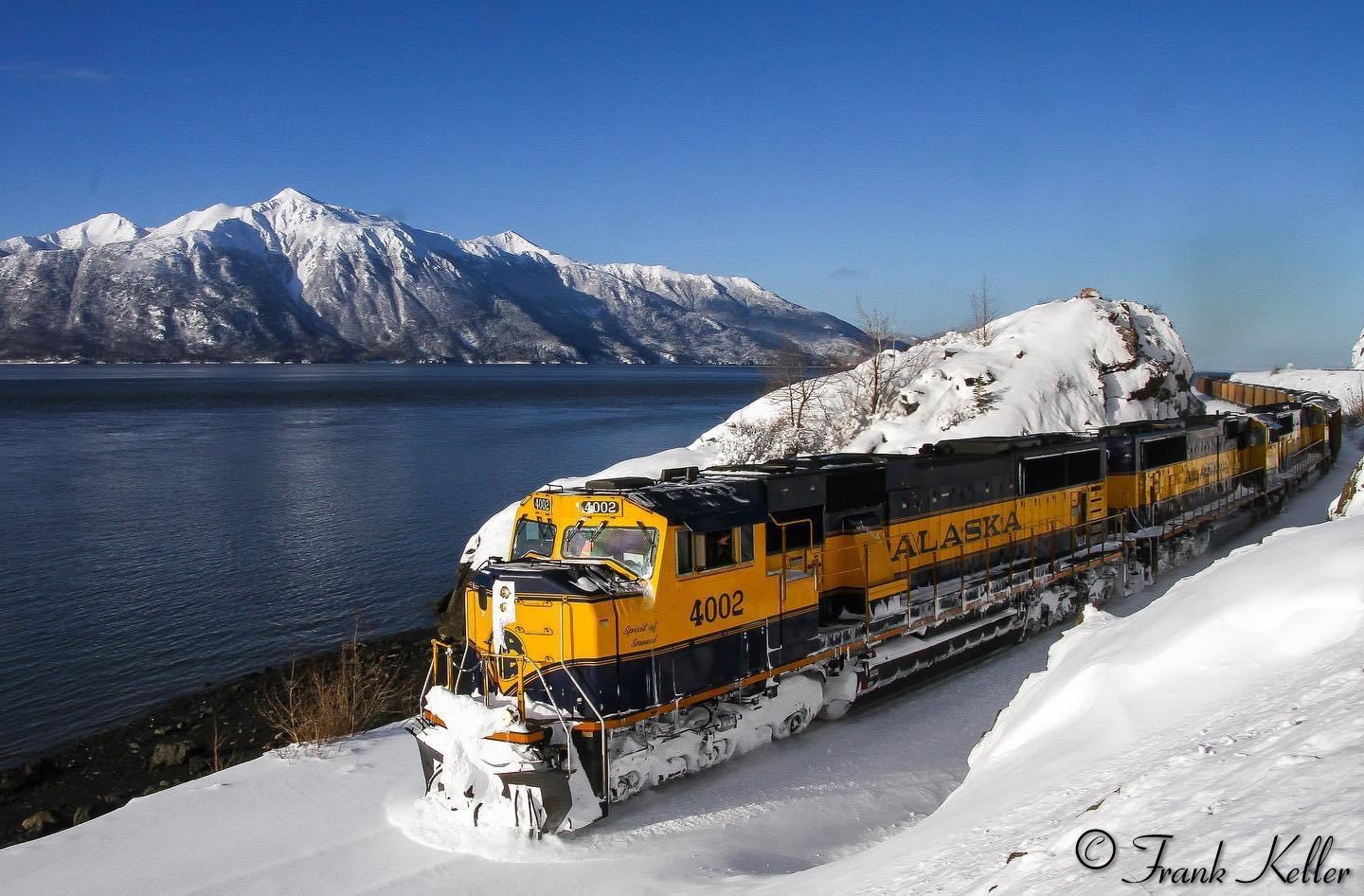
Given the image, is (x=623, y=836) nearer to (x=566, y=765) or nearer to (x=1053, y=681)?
(x=566, y=765)

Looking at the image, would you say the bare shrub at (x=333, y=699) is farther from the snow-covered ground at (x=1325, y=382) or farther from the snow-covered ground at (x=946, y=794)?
the snow-covered ground at (x=1325, y=382)

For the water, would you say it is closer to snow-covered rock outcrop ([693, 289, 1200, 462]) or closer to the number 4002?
snow-covered rock outcrop ([693, 289, 1200, 462])

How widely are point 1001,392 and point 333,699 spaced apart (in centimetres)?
2633

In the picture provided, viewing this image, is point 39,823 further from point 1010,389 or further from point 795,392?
point 795,392

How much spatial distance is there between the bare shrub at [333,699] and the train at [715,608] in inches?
126

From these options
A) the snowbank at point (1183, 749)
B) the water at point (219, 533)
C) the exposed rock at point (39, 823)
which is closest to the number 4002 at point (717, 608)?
the snowbank at point (1183, 749)

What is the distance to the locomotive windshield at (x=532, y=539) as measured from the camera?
11.8 m

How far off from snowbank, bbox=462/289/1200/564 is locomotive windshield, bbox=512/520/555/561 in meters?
16.9

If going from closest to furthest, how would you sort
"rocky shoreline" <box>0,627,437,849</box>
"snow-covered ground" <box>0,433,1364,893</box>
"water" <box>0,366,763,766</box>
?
"snow-covered ground" <box>0,433,1364,893</box> → "rocky shoreline" <box>0,627,437,849</box> → "water" <box>0,366,763,766</box>

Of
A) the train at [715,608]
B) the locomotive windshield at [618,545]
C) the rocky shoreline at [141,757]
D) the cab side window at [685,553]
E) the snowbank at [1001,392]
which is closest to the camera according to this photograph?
the train at [715,608]

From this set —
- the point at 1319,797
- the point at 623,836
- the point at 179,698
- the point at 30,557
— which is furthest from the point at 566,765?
the point at 30,557

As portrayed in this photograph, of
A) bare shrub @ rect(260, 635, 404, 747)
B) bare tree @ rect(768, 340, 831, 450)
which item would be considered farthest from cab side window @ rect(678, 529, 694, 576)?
bare tree @ rect(768, 340, 831, 450)

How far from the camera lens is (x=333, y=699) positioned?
15.1 m

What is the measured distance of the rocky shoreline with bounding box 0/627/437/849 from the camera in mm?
15055
